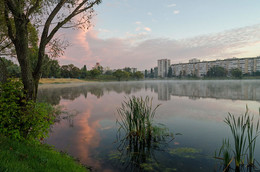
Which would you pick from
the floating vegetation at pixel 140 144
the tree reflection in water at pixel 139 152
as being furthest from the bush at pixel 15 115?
the floating vegetation at pixel 140 144

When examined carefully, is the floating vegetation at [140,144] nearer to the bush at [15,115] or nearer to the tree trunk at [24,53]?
the bush at [15,115]

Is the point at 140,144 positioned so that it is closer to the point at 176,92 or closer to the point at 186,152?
the point at 186,152

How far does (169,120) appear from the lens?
1260cm

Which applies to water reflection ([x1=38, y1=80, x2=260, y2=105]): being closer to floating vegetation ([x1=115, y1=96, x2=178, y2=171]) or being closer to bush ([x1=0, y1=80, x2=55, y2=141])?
floating vegetation ([x1=115, y1=96, x2=178, y2=171])

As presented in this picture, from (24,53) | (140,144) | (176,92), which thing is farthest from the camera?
(176,92)

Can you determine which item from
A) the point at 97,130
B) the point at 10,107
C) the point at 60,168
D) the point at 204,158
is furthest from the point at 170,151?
the point at 10,107

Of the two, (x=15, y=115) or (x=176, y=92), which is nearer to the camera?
(x=15, y=115)

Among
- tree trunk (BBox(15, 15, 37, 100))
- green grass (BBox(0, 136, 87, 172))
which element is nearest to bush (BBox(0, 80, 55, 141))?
green grass (BBox(0, 136, 87, 172))

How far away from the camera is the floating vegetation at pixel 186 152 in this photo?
686 cm

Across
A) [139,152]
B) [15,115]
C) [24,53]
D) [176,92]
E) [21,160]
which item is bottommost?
[139,152]

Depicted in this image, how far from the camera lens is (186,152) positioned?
7125 millimetres

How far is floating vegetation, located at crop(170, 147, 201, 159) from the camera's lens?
6.86 metres

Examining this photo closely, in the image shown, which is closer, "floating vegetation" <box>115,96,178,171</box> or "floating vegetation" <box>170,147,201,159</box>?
"floating vegetation" <box>115,96,178,171</box>

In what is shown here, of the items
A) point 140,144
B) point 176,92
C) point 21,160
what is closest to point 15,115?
point 21,160
